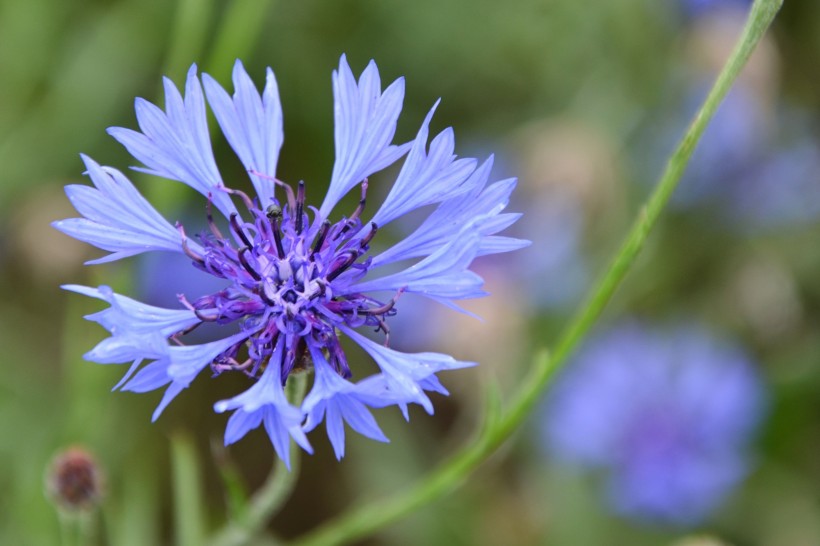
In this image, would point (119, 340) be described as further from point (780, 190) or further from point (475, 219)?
point (780, 190)

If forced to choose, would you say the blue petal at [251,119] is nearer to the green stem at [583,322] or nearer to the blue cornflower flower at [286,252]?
the blue cornflower flower at [286,252]

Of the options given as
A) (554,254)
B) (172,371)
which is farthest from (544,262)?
(172,371)

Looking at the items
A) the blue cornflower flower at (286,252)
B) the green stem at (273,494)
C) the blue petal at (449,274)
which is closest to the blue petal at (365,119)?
the blue cornflower flower at (286,252)

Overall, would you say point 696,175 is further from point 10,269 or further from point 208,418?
point 10,269

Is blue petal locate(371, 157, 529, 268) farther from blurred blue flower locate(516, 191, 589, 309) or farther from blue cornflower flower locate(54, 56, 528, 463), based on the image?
blurred blue flower locate(516, 191, 589, 309)

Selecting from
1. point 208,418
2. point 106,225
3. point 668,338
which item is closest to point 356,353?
point 208,418
